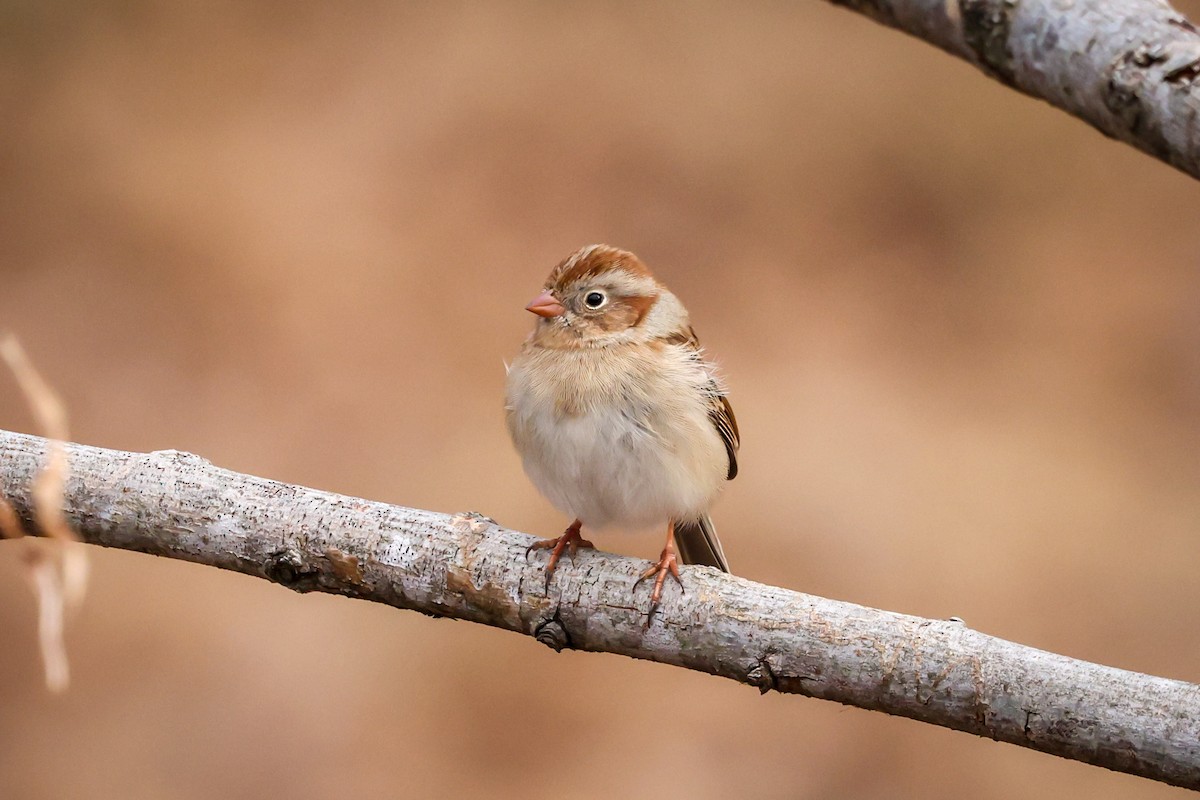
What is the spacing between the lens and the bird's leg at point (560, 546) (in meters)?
2.72

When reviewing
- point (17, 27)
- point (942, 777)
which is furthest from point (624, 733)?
point (17, 27)

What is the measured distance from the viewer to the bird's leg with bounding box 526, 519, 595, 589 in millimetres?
2725

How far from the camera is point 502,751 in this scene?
17.9 ft

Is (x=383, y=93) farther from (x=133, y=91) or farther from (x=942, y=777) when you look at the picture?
(x=942, y=777)

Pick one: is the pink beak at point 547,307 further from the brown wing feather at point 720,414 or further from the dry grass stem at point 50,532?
the dry grass stem at point 50,532

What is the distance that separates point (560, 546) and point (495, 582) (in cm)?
21

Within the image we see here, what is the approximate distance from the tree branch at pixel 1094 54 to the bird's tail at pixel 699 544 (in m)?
1.91

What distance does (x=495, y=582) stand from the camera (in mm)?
2668

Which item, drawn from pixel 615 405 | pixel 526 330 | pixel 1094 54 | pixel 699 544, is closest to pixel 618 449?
pixel 615 405

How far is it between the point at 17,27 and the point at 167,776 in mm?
4069

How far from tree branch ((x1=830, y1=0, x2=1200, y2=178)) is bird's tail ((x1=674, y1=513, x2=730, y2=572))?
191 cm

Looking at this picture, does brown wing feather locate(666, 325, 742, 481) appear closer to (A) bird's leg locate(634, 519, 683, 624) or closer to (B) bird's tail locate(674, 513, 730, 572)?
(B) bird's tail locate(674, 513, 730, 572)

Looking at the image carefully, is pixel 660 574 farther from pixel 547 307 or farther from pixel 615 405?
pixel 547 307

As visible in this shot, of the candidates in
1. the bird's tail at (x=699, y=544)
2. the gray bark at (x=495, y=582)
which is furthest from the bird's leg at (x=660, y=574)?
the bird's tail at (x=699, y=544)
